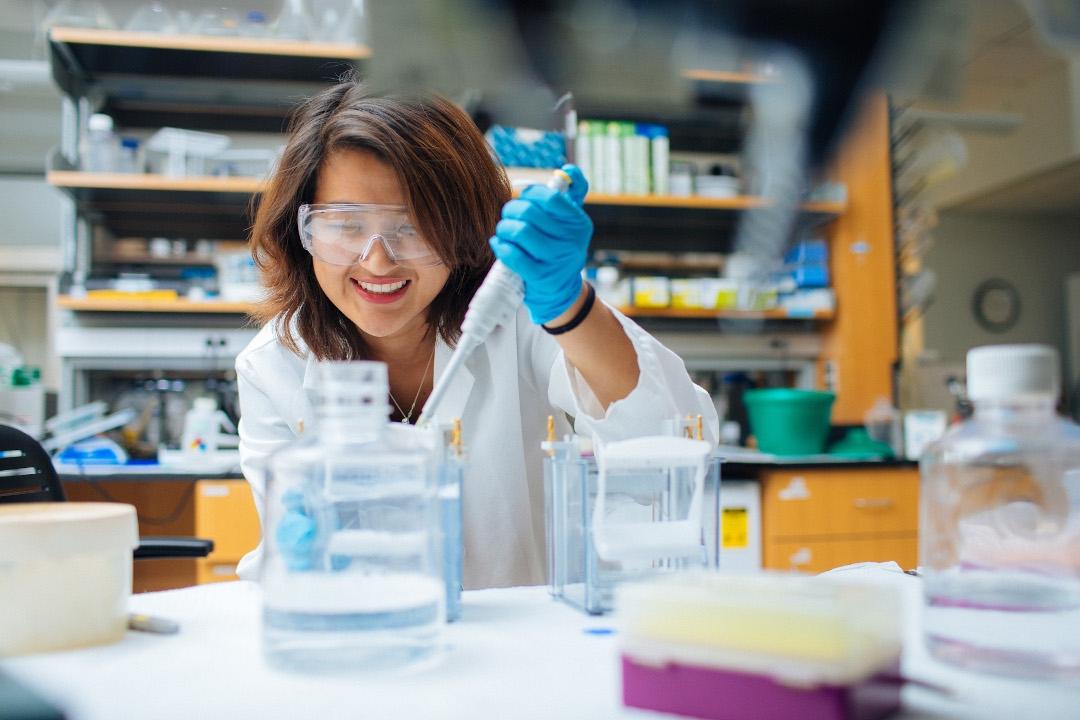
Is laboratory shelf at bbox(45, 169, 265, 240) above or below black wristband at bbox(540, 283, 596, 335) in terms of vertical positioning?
above

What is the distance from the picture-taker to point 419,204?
4.01ft

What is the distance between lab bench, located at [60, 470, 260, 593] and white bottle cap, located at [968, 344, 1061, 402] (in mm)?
2317

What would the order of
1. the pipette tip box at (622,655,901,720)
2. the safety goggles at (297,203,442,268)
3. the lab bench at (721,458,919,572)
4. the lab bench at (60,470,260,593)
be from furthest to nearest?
the lab bench at (721,458,919,572) < the lab bench at (60,470,260,593) < the safety goggles at (297,203,442,268) < the pipette tip box at (622,655,901,720)

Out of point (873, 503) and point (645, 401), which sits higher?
point (645, 401)

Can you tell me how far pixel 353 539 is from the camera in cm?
66

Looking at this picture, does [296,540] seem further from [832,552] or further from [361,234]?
[832,552]

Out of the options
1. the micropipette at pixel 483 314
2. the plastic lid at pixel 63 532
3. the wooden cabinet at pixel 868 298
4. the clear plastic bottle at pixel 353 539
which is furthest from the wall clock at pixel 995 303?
the plastic lid at pixel 63 532

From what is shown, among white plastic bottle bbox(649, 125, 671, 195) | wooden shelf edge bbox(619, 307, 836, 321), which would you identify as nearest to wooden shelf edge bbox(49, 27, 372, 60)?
white plastic bottle bbox(649, 125, 671, 195)

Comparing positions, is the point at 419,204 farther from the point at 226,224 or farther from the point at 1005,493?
the point at 226,224

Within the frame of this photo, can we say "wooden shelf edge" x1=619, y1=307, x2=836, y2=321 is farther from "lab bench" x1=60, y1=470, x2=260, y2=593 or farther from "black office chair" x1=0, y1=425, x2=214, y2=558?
"black office chair" x1=0, y1=425, x2=214, y2=558

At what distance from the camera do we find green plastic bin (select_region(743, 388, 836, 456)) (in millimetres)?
3061

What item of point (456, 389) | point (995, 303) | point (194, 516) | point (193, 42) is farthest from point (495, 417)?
point (995, 303)

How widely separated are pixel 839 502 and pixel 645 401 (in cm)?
223

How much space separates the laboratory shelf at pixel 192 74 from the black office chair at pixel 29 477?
1852 mm
